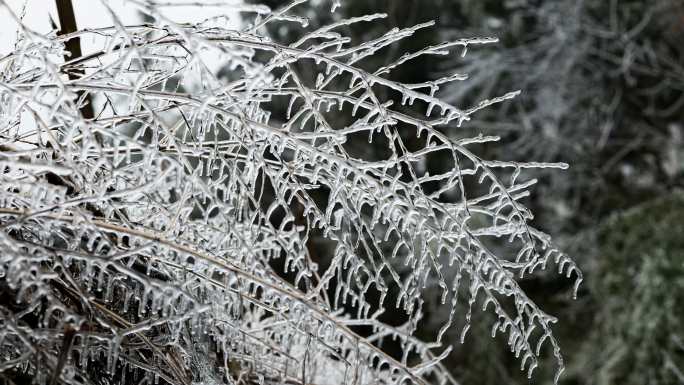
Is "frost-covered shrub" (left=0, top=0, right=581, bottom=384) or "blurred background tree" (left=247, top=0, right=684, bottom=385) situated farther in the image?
"blurred background tree" (left=247, top=0, right=684, bottom=385)

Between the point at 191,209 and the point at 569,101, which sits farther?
the point at 569,101

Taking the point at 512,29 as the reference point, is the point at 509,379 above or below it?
below

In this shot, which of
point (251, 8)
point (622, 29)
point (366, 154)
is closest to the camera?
point (251, 8)

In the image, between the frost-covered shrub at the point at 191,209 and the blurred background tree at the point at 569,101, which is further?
the blurred background tree at the point at 569,101

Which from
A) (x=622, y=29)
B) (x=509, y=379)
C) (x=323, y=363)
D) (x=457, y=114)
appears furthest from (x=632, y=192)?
(x=457, y=114)

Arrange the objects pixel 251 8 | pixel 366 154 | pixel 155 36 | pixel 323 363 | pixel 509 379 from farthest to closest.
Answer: pixel 366 154 → pixel 509 379 → pixel 323 363 → pixel 155 36 → pixel 251 8

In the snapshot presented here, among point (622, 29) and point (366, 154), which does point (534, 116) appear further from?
point (366, 154)

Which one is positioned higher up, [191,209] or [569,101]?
[191,209]

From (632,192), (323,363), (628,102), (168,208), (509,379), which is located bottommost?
(509,379)
